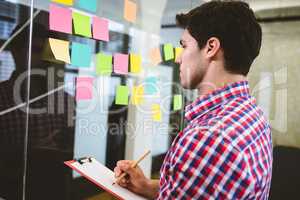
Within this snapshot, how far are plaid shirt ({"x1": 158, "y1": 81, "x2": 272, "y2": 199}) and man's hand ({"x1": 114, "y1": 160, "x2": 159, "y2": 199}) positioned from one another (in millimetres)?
256

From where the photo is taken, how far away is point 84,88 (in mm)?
1473

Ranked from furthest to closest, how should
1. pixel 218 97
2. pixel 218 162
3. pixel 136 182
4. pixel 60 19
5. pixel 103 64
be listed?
pixel 103 64 < pixel 60 19 < pixel 136 182 < pixel 218 97 < pixel 218 162

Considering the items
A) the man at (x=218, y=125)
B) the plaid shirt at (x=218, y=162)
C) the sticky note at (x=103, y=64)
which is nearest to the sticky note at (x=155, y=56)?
the sticky note at (x=103, y=64)

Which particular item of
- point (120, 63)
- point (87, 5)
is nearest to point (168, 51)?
point (120, 63)

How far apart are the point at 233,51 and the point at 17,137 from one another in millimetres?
951

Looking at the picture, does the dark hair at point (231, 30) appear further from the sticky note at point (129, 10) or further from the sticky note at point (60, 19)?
the sticky note at point (129, 10)

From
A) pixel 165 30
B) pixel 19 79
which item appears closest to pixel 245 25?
pixel 19 79

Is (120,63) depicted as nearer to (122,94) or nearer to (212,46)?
(122,94)

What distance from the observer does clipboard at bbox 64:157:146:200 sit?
2.85 feet

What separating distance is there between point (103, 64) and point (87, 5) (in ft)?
0.99

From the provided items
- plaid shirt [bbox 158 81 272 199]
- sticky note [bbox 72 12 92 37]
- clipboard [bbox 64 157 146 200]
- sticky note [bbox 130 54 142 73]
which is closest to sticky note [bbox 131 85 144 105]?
sticky note [bbox 130 54 142 73]

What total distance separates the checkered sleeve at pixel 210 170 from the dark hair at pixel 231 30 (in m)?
0.27

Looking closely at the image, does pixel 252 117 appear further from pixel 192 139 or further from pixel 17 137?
pixel 17 137

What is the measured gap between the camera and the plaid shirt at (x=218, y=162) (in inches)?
24.5
